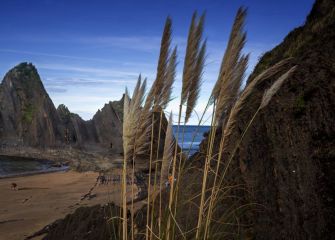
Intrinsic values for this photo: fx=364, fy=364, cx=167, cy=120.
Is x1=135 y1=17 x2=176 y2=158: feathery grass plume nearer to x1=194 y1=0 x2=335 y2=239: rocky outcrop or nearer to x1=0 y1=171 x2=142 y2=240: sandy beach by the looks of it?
x1=194 y1=0 x2=335 y2=239: rocky outcrop

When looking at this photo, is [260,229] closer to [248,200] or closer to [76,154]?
[248,200]

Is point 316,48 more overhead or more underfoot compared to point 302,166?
more overhead

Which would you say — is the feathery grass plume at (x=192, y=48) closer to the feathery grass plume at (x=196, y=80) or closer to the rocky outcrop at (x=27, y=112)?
the feathery grass plume at (x=196, y=80)

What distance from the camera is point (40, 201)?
36.2 ft

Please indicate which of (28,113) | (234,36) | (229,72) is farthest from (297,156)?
(28,113)

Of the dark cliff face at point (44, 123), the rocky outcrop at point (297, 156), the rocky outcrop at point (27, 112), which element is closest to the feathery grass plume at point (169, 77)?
the rocky outcrop at point (297, 156)

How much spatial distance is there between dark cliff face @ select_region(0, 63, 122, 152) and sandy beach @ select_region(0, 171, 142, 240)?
760 inches

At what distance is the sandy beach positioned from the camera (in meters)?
6.91

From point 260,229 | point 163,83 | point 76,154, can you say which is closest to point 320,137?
point 260,229

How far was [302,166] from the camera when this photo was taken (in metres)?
2.60

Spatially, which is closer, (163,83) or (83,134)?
(163,83)

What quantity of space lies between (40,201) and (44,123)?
29.6 meters

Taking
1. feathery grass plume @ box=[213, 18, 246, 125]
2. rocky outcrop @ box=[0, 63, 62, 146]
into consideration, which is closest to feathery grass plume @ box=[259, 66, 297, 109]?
feathery grass plume @ box=[213, 18, 246, 125]

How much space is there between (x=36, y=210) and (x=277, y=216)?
7835 millimetres
